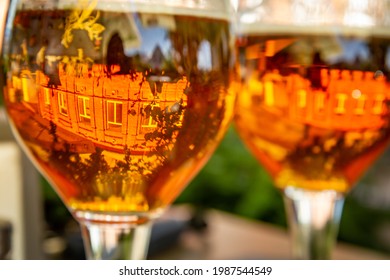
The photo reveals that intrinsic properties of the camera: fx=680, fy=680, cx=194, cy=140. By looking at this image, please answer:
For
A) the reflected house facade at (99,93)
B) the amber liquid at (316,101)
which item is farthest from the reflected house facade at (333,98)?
the reflected house facade at (99,93)

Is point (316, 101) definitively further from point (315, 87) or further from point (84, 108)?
point (84, 108)

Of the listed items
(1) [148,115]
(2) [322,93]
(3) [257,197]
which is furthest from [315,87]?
(3) [257,197]

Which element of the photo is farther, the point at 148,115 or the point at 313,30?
the point at 313,30

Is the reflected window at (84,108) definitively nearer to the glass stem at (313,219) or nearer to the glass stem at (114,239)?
the glass stem at (114,239)

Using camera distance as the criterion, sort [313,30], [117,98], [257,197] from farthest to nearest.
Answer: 1. [257,197]
2. [313,30]
3. [117,98]

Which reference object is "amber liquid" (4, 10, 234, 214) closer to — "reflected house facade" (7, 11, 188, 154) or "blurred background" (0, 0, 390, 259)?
"reflected house facade" (7, 11, 188, 154)
